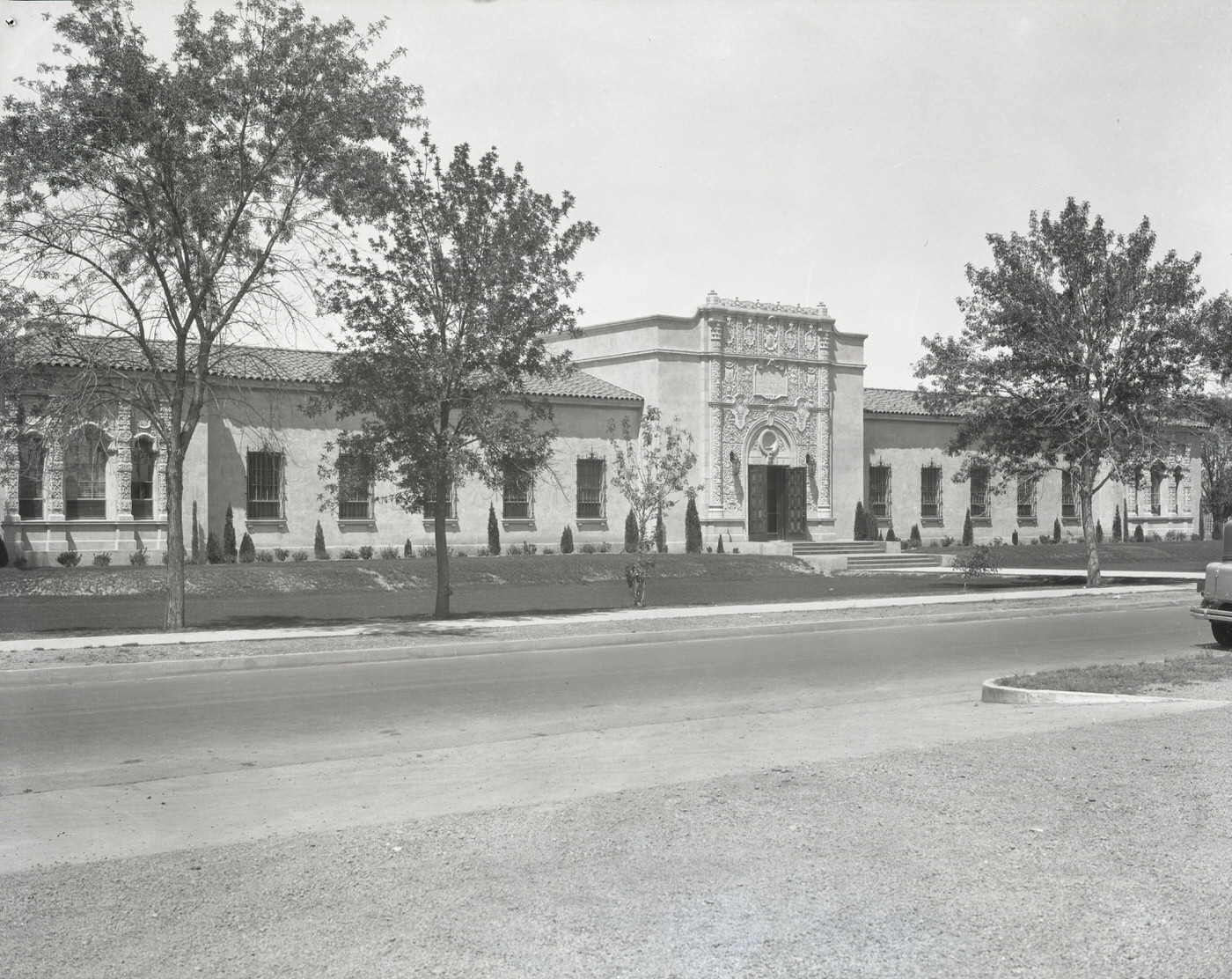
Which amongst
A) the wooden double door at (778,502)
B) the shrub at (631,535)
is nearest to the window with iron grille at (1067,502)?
the wooden double door at (778,502)

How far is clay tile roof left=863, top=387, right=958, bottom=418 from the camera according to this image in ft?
158

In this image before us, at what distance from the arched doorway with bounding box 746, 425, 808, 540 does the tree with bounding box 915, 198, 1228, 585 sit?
12.7 meters

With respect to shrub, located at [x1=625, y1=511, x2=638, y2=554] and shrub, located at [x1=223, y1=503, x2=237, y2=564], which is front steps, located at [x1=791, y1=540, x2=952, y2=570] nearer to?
shrub, located at [x1=625, y1=511, x2=638, y2=554]

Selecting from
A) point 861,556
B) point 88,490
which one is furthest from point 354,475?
point 861,556

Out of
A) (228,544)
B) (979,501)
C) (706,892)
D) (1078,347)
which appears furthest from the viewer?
(979,501)

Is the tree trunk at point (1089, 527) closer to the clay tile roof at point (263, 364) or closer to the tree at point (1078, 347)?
the tree at point (1078, 347)

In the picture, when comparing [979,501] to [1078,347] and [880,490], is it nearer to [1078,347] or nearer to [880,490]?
[880,490]

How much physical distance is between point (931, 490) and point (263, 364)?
3379 centimetres

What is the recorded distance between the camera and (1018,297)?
2950 centimetres

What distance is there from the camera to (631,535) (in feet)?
131

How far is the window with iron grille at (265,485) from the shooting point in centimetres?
3478

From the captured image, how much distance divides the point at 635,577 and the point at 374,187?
28.4ft

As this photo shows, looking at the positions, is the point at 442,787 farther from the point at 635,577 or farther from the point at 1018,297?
the point at 1018,297

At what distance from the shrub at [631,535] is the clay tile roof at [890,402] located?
41.0 feet
